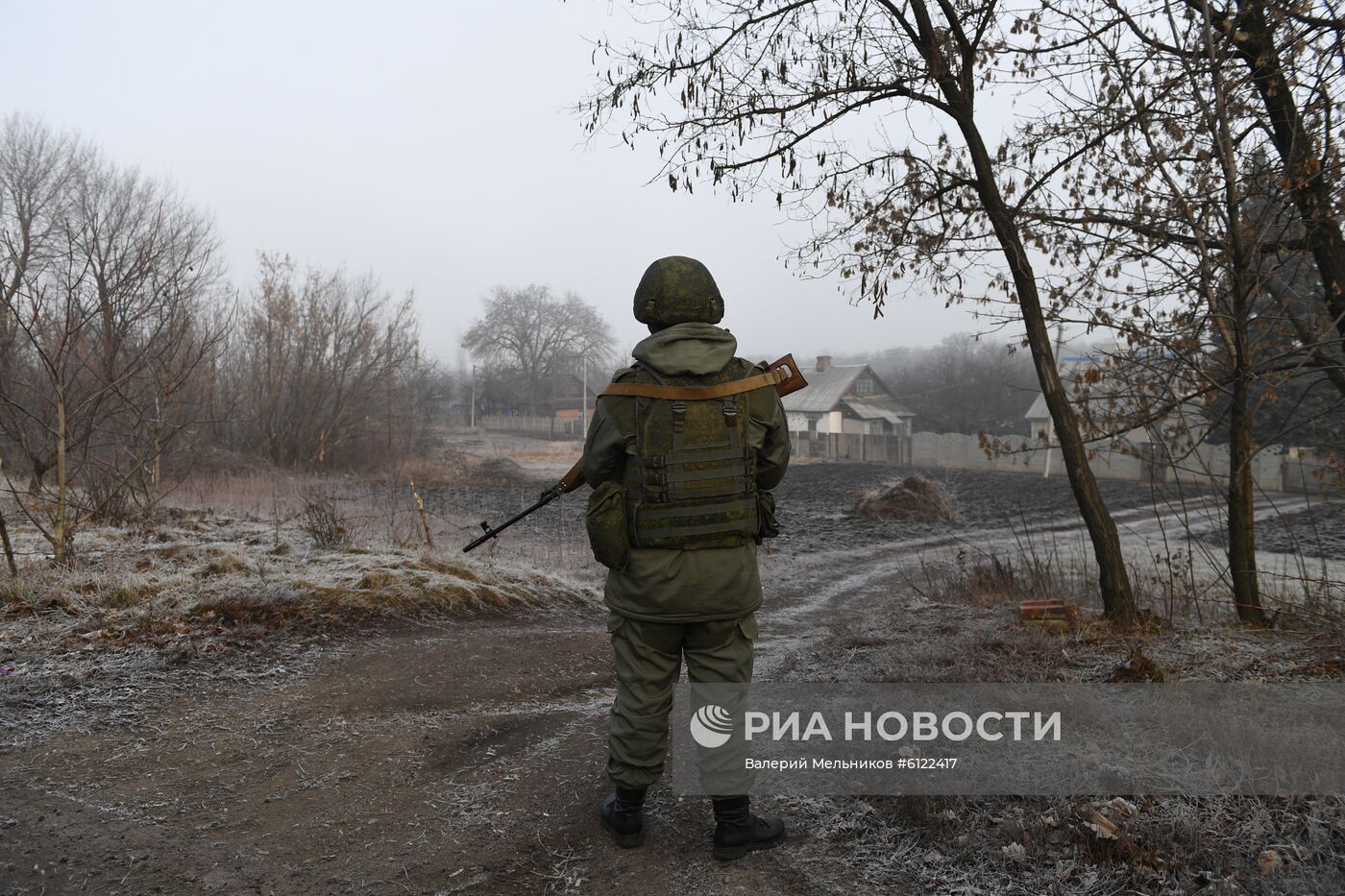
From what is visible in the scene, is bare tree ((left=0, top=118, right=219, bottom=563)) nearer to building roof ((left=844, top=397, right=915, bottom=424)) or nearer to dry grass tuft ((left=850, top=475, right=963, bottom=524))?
dry grass tuft ((left=850, top=475, right=963, bottom=524))

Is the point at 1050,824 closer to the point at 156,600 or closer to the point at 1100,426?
the point at 1100,426

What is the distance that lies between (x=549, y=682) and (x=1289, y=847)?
3.62 meters

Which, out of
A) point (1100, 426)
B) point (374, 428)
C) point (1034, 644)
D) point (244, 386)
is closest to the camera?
point (1034, 644)

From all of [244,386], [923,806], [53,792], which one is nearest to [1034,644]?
[923,806]

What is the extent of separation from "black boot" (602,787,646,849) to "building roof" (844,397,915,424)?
47.2 meters

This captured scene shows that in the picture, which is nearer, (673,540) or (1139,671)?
(673,540)

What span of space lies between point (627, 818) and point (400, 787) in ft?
3.50

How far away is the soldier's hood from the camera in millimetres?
2914

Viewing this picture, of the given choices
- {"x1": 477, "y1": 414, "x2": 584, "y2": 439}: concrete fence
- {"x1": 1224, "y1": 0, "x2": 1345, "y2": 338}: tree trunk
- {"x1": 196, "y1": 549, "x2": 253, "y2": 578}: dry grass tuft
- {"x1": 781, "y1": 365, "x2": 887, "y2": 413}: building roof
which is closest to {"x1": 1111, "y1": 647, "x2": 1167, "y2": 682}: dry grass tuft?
{"x1": 1224, "y1": 0, "x2": 1345, "y2": 338}: tree trunk

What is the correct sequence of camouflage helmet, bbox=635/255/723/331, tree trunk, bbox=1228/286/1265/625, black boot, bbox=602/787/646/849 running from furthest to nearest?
tree trunk, bbox=1228/286/1265/625, camouflage helmet, bbox=635/255/723/331, black boot, bbox=602/787/646/849

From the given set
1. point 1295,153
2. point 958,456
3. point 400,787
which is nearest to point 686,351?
point 400,787

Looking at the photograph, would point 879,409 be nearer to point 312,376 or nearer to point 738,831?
point 312,376

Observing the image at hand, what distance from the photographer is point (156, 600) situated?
5625 millimetres

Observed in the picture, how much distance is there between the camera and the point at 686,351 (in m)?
2.94
